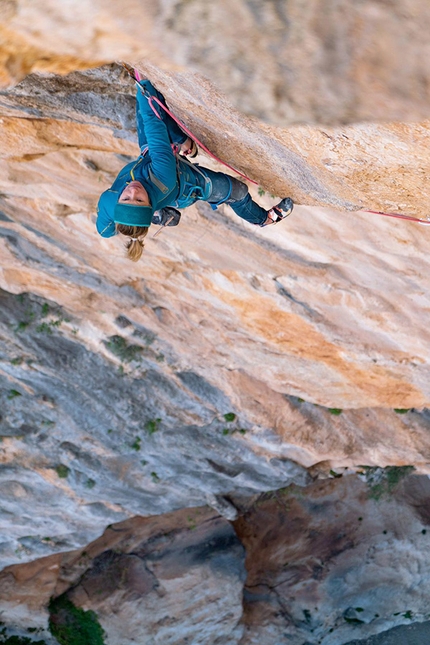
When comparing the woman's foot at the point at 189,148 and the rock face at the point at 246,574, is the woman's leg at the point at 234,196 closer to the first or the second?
the woman's foot at the point at 189,148

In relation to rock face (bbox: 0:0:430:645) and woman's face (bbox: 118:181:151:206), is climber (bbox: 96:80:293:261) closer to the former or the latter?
woman's face (bbox: 118:181:151:206)

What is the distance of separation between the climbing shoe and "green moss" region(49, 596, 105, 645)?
793 cm

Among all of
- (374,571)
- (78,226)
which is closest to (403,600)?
(374,571)

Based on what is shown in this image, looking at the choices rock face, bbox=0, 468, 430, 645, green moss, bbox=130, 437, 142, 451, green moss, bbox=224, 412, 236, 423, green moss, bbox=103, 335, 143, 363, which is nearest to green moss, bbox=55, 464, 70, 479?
green moss, bbox=130, 437, 142, 451

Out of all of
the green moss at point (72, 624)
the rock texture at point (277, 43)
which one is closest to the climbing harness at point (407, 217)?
the rock texture at point (277, 43)

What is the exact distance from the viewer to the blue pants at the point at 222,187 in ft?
10.3

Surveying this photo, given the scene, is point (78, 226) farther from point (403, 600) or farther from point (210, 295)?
point (403, 600)

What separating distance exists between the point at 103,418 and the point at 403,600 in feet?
19.2

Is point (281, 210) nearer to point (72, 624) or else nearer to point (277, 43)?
point (277, 43)

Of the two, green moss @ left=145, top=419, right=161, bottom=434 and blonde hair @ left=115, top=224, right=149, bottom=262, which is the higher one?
blonde hair @ left=115, top=224, right=149, bottom=262

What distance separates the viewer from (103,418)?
22.2 feet

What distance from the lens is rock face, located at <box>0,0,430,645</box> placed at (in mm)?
1308

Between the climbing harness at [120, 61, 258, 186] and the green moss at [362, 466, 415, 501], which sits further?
the green moss at [362, 466, 415, 501]

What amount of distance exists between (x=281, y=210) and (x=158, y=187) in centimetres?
96
